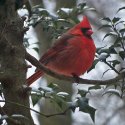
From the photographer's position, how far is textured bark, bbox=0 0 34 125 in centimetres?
167

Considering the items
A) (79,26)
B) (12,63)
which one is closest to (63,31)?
(79,26)

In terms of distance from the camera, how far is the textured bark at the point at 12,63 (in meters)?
1.67

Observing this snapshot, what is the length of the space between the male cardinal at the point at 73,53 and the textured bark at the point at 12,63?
2.15 feet

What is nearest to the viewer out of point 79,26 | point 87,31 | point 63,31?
point 63,31

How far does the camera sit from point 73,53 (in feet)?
8.43

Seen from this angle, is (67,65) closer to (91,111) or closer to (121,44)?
(121,44)

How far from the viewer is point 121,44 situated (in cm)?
199

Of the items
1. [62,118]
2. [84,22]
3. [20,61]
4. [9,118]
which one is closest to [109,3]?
[62,118]

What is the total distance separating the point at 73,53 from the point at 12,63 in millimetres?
872

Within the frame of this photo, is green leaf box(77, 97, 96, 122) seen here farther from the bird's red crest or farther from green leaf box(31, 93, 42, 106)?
the bird's red crest

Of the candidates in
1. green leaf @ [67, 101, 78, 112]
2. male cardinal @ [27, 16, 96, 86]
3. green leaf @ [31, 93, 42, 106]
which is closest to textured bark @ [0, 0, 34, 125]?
green leaf @ [31, 93, 42, 106]

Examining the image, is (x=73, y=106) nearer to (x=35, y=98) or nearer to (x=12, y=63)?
(x=35, y=98)

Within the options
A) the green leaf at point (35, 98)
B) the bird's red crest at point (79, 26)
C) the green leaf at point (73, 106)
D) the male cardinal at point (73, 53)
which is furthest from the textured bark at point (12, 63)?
the bird's red crest at point (79, 26)

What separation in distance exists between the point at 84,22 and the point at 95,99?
2010 millimetres
